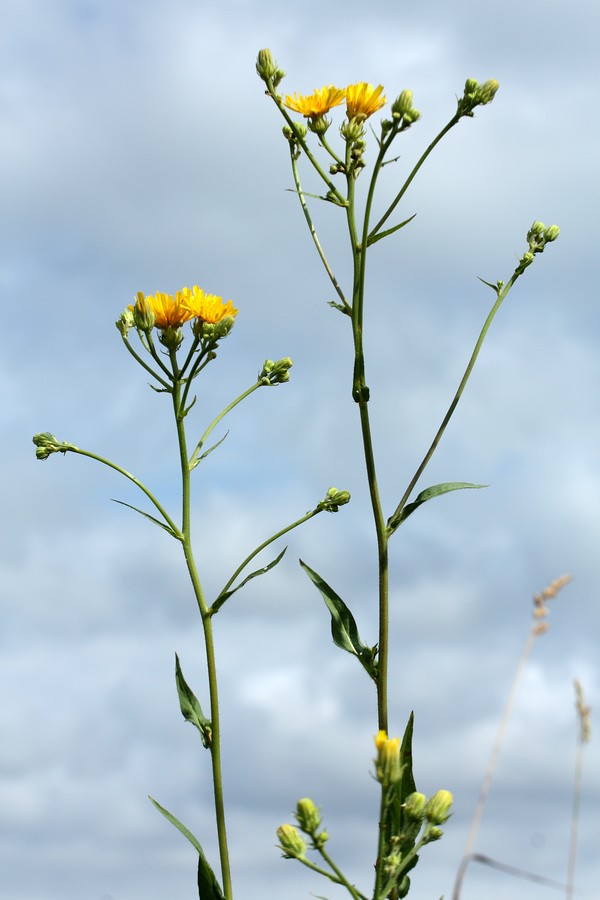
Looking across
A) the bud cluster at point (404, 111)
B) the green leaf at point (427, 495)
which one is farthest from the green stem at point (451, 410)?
the bud cluster at point (404, 111)

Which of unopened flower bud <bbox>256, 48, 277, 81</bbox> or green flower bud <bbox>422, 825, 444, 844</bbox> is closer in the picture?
green flower bud <bbox>422, 825, 444, 844</bbox>

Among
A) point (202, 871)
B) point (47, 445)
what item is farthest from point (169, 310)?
point (202, 871)

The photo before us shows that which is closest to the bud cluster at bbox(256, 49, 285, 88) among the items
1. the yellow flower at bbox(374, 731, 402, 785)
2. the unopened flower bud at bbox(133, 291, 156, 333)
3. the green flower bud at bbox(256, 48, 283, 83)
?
the green flower bud at bbox(256, 48, 283, 83)

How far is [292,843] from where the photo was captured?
293 centimetres

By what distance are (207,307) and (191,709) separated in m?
1.53

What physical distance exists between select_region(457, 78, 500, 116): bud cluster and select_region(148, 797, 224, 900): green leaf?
9.09 feet

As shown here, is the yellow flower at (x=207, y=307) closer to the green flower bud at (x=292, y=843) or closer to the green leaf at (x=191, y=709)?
the green leaf at (x=191, y=709)

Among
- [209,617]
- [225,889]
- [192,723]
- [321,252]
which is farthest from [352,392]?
[225,889]

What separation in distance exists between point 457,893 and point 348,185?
2637 mm

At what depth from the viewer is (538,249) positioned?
177 inches

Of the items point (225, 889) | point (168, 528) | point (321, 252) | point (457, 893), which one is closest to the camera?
point (457, 893)

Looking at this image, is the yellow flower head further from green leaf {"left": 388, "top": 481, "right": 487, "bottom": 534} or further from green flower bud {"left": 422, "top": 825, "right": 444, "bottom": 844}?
green flower bud {"left": 422, "top": 825, "right": 444, "bottom": 844}

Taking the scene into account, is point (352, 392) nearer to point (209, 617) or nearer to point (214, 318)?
point (214, 318)

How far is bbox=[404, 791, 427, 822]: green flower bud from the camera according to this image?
3.03m
